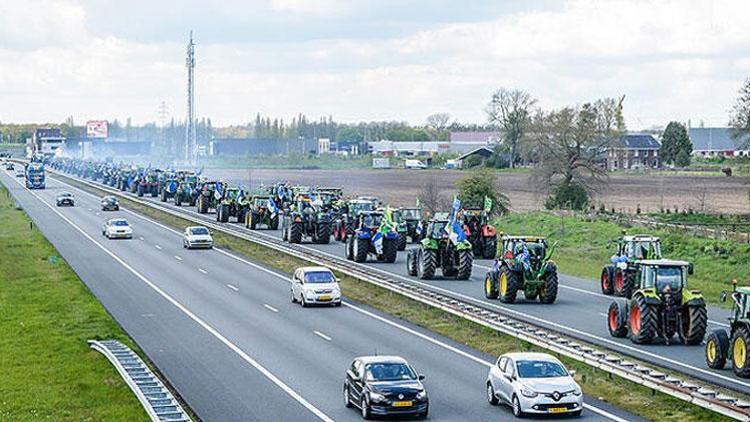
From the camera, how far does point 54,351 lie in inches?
1553

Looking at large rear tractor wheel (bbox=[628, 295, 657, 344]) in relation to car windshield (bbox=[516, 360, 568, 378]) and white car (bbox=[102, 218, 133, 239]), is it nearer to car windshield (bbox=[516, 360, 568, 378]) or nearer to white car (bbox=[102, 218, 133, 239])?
car windshield (bbox=[516, 360, 568, 378])

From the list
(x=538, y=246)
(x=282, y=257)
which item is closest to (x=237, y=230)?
(x=282, y=257)

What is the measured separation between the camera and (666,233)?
2963 inches

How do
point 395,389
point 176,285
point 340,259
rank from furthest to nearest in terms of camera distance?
point 340,259 < point 176,285 < point 395,389

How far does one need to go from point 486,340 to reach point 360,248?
1012 inches

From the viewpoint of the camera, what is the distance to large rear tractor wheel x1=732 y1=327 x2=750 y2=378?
3180 cm

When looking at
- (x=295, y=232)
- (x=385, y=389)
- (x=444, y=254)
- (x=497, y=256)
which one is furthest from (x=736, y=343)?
(x=295, y=232)

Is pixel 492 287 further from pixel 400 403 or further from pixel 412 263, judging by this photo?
pixel 400 403

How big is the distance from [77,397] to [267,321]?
13.7 m

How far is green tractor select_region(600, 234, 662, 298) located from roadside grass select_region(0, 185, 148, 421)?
20856mm

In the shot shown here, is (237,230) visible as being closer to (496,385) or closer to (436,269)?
(436,269)

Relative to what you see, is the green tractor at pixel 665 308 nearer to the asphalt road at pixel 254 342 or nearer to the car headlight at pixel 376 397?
the asphalt road at pixel 254 342

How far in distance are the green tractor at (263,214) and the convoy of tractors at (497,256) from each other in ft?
0.25

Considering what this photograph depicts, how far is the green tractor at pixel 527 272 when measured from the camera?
48344mm
